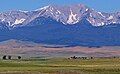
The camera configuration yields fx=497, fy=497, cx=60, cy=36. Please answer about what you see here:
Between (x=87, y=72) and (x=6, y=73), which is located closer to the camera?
(x=6, y=73)

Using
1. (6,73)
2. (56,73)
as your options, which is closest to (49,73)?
(56,73)

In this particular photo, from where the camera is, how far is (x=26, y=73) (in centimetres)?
9025

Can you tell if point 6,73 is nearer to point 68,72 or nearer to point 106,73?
point 68,72

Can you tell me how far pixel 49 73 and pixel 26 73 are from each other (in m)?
4.54

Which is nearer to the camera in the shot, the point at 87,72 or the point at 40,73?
the point at 40,73

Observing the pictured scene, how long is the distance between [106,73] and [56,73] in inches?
397

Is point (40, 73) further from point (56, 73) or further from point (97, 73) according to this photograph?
point (97, 73)

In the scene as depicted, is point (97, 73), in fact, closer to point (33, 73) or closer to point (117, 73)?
point (117, 73)

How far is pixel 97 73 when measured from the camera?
311 ft

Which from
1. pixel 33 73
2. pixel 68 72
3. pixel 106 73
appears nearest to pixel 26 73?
pixel 33 73

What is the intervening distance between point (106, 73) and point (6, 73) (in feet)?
63.4

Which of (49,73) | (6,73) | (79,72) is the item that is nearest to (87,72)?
(79,72)

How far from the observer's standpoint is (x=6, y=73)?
3541 inches

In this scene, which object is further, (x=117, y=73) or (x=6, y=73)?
(x=117, y=73)
